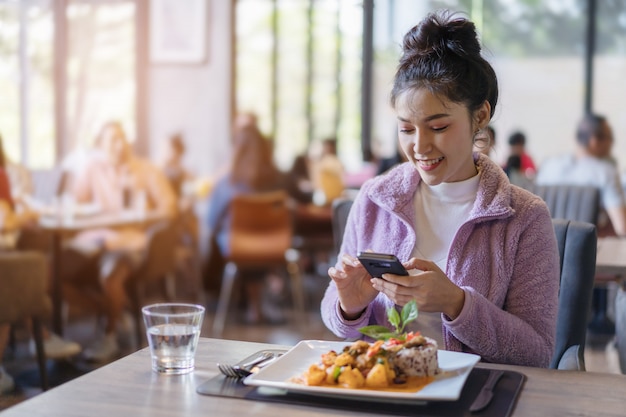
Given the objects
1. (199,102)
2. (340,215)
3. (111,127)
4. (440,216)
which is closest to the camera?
(440,216)

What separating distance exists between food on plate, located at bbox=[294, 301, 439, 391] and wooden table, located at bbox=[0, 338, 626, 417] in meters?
0.08

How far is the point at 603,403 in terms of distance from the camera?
4.07ft

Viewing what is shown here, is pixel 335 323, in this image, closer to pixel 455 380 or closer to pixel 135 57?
pixel 455 380

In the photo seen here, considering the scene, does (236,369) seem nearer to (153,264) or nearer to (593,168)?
(153,264)

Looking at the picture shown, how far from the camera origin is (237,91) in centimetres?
759

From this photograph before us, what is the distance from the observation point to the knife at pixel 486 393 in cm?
120

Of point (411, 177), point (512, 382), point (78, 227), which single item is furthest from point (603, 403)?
point (78, 227)

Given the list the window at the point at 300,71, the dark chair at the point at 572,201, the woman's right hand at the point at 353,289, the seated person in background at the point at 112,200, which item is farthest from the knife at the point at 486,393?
the window at the point at 300,71

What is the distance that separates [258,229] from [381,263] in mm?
3912

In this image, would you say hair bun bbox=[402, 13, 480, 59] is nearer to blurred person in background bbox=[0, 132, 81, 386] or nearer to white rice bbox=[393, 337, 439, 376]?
white rice bbox=[393, 337, 439, 376]

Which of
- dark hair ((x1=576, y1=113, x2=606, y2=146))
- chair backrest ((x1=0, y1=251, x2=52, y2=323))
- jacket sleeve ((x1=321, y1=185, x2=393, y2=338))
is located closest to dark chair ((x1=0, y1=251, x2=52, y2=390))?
chair backrest ((x1=0, y1=251, x2=52, y2=323))

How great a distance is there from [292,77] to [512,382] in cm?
760

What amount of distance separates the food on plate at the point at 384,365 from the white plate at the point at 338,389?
3 centimetres

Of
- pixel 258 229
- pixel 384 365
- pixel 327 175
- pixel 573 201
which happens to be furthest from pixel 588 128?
pixel 384 365
